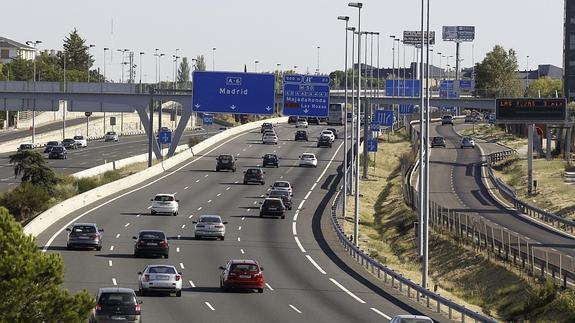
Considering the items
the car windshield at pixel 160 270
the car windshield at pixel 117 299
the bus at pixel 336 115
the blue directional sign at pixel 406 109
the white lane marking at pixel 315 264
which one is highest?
the blue directional sign at pixel 406 109

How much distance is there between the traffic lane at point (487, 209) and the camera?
6844 cm

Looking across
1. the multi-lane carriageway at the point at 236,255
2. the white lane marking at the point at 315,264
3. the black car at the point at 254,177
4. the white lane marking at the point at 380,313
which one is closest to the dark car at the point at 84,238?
the multi-lane carriageway at the point at 236,255

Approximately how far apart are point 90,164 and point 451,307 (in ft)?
273

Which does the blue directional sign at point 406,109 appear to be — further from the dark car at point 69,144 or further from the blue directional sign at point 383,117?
the dark car at point 69,144

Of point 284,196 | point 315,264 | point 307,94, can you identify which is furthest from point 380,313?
point 307,94

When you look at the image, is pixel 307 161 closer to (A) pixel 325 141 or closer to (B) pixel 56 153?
(A) pixel 325 141

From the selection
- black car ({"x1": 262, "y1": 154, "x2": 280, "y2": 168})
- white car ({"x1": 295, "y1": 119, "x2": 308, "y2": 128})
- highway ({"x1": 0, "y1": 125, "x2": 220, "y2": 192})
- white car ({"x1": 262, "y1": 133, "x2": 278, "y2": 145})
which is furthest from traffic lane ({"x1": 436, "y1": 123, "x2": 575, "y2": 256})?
white car ({"x1": 295, "y1": 119, "x2": 308, "y2": 128})

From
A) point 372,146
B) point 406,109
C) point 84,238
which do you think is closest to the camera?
point 84,238

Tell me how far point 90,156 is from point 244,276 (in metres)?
88.2

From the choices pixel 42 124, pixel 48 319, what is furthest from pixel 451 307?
pixel 42 124

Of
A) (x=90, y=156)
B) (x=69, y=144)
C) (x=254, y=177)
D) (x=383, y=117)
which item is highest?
(x=383, y=117)

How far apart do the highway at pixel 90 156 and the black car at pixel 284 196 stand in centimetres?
1967

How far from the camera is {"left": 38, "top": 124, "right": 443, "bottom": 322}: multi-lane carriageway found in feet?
138

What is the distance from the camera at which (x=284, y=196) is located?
277 feet
